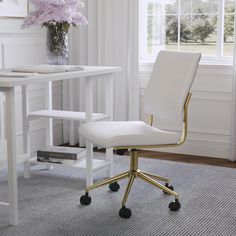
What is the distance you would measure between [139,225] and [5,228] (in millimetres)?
722

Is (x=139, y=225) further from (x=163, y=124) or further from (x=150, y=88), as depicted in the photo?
(x=163, y=124)

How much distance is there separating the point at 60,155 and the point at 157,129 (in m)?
0.78

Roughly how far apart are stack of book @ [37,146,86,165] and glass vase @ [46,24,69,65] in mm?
601

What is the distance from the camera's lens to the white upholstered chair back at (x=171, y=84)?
300cm

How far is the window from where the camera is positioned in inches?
170

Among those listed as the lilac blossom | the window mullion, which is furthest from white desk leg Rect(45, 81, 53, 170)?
the window mullion

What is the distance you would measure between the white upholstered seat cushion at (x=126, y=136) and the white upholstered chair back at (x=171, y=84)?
164mm

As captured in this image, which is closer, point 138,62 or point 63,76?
point 63,76

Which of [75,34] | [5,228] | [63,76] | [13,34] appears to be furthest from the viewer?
[75,34]

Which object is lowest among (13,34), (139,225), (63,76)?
(139,225)

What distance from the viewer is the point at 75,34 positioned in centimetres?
466

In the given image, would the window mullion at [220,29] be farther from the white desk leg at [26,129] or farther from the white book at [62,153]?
the white desk leg at [26,129]

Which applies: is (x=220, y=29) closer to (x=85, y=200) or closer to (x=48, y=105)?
(x=48, y=105)

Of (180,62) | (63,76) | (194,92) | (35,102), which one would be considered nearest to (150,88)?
(180,62)
